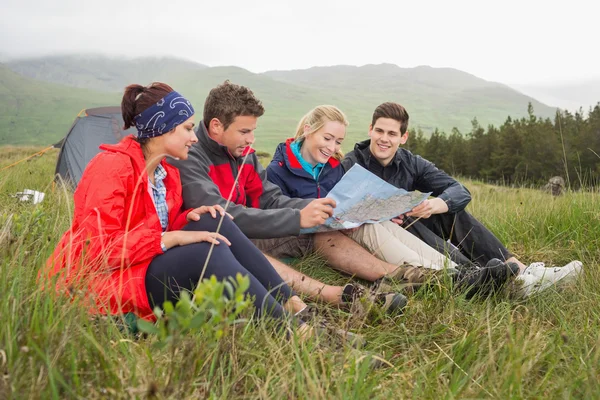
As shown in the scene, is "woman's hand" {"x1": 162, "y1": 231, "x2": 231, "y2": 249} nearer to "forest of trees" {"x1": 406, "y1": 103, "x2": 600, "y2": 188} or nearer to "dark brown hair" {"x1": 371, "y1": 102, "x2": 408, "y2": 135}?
"dark brown hair" {"x1": 371, "y1": 102, "x2": 408, "y2": 135}

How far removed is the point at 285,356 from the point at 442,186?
260cm

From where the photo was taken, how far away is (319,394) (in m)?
1.29

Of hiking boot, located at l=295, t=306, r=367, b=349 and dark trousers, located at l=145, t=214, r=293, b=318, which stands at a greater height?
dark trousers, located at l=145, t=214, r=293, b=318

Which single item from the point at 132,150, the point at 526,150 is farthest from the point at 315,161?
the point at 526,150

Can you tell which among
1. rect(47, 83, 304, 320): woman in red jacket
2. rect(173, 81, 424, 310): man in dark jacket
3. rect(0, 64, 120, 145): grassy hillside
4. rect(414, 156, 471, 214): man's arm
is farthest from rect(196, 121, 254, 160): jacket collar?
rect(0, 64, 120, 145): grassy hillside

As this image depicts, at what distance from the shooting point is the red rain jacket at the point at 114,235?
1.83 m

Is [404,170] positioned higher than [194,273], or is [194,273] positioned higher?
[404,170]

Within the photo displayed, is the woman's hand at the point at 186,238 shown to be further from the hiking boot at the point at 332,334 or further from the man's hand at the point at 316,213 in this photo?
the man's hand at the point at 316,213

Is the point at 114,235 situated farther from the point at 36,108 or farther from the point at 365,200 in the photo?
the point at 36,108

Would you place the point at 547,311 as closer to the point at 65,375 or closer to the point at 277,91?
the point at 65,375

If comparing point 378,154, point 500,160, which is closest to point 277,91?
point 500,160

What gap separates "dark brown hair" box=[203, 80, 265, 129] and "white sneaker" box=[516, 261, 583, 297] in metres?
1.75

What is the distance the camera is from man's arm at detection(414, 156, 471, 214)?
3.44 metres

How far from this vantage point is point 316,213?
8.75 ft
